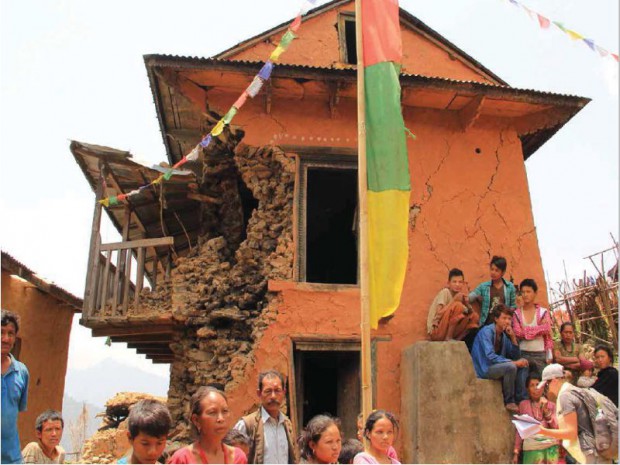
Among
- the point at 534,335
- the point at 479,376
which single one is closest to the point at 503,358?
the point at 479,376

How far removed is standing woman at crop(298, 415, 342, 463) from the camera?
4.37 meters

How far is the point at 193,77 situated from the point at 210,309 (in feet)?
Answer: 11.2

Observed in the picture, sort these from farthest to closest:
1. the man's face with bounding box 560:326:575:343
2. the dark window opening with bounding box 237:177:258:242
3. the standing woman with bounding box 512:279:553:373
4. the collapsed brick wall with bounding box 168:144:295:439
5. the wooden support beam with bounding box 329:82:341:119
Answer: the dark window opening with bounding box 237:177:258:242
the wooden support beam with bounding box 329:82:341:119
the collapsed brick wall with bounding box 168:144:295:439
the man's face with bounding box 560:326:575:343
the standing woman with bounding box 512:279:553:373

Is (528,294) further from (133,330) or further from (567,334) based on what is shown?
(133,330)

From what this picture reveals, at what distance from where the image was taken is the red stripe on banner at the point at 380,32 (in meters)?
6.21

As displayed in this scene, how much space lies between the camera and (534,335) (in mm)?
7664

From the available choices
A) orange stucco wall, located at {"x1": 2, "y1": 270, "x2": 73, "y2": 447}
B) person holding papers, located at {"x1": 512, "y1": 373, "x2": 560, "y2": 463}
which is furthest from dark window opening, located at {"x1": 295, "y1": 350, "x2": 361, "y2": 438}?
orange stucco wall, located at {"x1": 2, "y1": 270, "x2": 73, "y2": 447}

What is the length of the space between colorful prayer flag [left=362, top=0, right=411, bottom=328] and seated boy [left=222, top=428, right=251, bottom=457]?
5.36 feet

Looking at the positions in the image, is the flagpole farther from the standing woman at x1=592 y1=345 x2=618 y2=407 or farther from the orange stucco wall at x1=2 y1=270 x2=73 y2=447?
the orange stucco wall at x1=2 y1=270 x2=73 y2=447

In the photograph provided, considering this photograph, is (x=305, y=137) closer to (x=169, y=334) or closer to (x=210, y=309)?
(x=210, y=309)

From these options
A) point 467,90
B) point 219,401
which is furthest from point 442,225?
point 219,401

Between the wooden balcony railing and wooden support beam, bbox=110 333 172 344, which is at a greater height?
the wooden balcony railing

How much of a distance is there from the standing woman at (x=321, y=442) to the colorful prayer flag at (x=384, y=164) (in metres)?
1.34

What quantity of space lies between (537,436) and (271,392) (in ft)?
11.6
